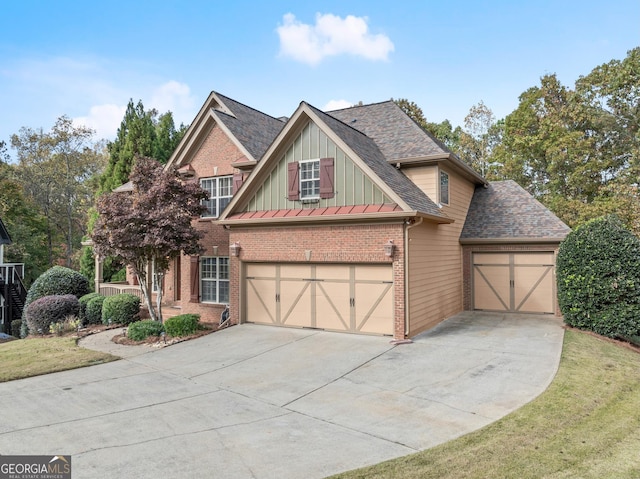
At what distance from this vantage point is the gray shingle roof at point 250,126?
16.8 m

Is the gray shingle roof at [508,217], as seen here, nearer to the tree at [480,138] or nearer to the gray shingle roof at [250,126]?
the gray shingle roof at [250,126]

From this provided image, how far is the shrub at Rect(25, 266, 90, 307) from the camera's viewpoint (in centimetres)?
1802

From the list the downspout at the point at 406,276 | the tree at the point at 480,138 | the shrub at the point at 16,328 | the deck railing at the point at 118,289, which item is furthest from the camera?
the tree at the point at 480,138

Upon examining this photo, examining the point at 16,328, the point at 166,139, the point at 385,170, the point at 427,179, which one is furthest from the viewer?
the point at 166,139

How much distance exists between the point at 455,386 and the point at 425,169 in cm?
813

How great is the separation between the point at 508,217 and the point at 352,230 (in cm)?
822

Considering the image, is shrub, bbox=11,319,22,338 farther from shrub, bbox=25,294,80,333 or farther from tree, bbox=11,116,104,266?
tree, bbox=11,116,104,266

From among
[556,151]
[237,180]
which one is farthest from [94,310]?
[556,151]

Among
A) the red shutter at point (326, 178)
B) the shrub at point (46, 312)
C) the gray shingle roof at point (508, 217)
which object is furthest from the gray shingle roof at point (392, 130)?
the shrub at point (46, 312)

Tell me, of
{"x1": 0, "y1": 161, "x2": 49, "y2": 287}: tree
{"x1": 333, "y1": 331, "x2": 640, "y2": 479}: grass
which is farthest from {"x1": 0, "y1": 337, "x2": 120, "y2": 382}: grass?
{"x1": 0, "y1": 161, "x2": 49, "y2": 287}: tree

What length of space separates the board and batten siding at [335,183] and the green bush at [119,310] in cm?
631

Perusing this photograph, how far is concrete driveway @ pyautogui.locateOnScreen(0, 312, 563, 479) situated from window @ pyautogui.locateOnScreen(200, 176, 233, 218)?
6.44 meters

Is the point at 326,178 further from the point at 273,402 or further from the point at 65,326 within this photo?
the point at 65,326

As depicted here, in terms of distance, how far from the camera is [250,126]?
18359 mm
